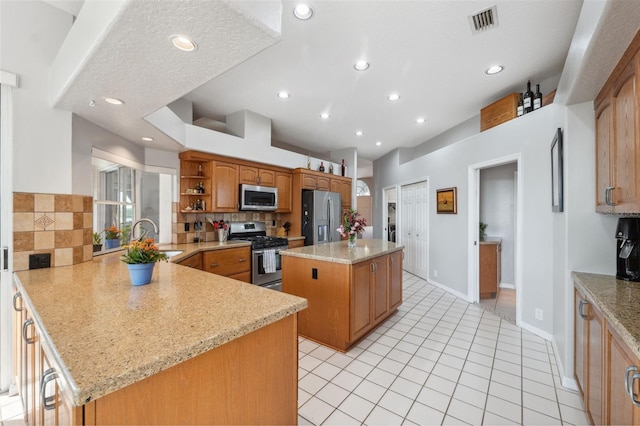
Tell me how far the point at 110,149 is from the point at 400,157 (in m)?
5.17

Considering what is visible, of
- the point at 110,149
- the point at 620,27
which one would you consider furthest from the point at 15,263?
the point at 620,27

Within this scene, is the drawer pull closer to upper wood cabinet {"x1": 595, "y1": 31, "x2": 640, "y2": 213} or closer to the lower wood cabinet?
the lower wood cabinet

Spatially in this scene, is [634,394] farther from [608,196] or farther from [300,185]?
[300,185]

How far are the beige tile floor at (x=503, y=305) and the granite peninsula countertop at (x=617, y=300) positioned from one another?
5.82 ft

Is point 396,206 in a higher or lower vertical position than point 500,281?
higher

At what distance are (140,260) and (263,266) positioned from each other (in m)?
2.43

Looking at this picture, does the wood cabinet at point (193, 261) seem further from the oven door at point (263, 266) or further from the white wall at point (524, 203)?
the white wall at point (524, 203)

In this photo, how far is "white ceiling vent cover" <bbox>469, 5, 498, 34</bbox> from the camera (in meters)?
1.96

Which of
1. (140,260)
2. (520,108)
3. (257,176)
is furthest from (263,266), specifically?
(520,108)

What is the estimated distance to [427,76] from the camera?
9.44 ft

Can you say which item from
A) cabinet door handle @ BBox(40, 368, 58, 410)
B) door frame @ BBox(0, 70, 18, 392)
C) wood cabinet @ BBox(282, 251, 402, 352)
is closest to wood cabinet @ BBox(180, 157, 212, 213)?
wood cabinet @ BBox(282, 251, 402, 352)

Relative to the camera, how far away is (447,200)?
4.20m

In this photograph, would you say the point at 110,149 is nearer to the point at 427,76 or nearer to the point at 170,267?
the point at 170,267

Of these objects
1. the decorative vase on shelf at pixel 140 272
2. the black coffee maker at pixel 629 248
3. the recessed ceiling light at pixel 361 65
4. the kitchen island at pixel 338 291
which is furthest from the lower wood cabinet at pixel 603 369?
the recessed ceiling light at pixel 361 65
